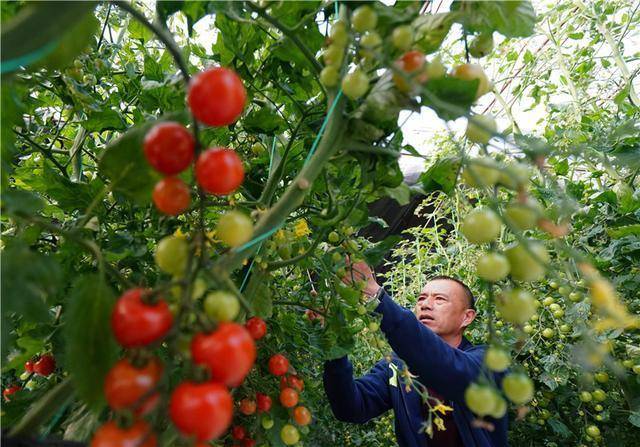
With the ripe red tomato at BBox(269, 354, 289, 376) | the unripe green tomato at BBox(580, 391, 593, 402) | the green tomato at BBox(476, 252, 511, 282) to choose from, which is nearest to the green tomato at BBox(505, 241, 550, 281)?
the green tomato at BBox(476, 252, 511, 282)

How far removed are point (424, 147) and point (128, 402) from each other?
6.09 ft

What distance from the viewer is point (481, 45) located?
438mm

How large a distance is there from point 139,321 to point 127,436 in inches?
2.3

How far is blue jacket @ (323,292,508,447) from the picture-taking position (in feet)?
3.90

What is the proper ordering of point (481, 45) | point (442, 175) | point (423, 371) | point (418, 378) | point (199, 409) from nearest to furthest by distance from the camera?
point (199, 409), point (481, 45), point (442, 175), point (423, 371), point (418, 378)

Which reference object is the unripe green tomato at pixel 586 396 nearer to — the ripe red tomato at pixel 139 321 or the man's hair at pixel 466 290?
the man's hair at pixel 466 290

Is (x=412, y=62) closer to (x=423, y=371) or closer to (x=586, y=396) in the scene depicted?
(x=423, y=371)

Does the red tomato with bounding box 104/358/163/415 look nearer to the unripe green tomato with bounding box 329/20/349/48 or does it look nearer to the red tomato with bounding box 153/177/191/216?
the red tomato with bounding box 153/177/191/216

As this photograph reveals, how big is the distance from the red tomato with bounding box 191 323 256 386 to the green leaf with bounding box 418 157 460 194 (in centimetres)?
36

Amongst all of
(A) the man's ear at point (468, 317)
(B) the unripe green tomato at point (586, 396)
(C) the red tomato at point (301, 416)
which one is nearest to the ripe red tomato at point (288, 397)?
(C) the red tomato at point (301, 416)

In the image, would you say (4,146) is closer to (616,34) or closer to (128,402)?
(128,402)

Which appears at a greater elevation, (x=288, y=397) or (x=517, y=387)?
(x=517, y=387)

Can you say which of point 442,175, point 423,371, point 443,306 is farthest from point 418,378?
point 442,175

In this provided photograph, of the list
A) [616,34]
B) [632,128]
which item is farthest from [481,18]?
[616,34]
